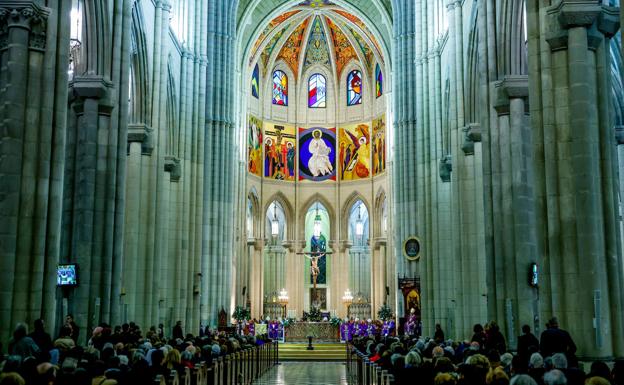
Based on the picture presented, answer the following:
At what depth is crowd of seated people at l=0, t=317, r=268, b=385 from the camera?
8859mm

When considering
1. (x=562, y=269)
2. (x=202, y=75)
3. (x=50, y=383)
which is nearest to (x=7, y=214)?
(x=50, y=383)

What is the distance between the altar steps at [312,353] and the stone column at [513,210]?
19.3 metres

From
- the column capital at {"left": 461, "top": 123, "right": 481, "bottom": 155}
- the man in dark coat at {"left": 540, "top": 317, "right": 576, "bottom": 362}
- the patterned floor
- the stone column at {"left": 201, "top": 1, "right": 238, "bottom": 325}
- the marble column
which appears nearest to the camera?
the man in dark coat at {"left": 540, "top": 317, "right": 576, "bottom": 362}

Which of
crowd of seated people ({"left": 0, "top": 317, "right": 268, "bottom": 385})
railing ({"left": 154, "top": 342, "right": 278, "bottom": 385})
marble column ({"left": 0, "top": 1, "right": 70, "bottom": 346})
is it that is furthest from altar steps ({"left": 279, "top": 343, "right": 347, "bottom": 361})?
marble column ({"left": 0, "top": 1, "right": 70, "bottom": 346})

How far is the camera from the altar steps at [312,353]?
37.8 metres

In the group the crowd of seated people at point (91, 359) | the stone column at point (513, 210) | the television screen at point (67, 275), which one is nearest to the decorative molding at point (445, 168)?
the stone column at point (513, 210)

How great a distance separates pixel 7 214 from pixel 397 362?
777 cm

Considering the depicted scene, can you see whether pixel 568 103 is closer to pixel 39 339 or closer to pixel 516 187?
pixel 516 187

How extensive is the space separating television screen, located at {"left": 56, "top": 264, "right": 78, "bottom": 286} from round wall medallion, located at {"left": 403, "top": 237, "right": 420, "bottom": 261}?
19376mm

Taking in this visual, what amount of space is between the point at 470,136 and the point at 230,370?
1066 cm

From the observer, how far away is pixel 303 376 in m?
26.2

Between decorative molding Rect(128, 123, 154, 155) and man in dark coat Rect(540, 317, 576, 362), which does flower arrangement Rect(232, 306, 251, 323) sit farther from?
man in dark coat Rect(540, 317, 576, 362)

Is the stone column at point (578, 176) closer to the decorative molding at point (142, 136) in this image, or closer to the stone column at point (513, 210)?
the stone column at point (513, 210)

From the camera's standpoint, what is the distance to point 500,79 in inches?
793
